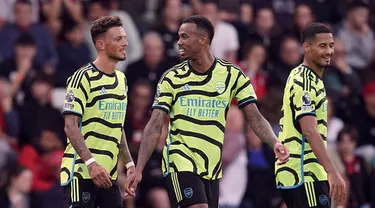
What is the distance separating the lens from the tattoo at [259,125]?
12297 millimetres

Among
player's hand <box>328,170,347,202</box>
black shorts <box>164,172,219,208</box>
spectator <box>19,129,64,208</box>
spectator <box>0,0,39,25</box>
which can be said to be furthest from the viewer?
spectator <box>0,0,39,25</box>

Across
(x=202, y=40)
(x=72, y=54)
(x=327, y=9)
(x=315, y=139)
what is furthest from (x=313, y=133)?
(x=327, y=9)

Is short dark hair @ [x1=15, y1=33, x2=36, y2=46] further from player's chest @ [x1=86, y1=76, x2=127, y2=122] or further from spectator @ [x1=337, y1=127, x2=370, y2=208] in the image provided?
player's chest @ [x1=86, y1=76, x2=127, y2=122]

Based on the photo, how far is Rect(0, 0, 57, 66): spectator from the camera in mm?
18875

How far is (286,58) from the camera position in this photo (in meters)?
20.2

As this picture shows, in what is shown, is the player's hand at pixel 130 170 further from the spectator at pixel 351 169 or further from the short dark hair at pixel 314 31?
the spectator at pixel 351 169

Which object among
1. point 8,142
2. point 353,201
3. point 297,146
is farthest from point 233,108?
point 297,146

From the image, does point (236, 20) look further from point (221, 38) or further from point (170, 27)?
point (170, 27)

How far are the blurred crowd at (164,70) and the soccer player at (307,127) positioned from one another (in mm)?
5143

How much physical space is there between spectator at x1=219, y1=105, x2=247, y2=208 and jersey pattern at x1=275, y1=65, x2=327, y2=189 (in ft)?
17.6

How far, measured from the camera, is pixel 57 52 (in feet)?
63.5

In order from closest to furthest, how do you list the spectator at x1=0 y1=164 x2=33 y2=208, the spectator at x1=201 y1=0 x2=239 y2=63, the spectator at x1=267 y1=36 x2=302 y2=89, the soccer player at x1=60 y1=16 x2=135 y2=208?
the soccer player at x1=60 y1=16 x2=135 y2=208 < the spectator at x1=0 y1=164 x2=33 y2=208 < the spectator at x1=201 y1=0 x2=239 y2=63 < the spectator at x1=267 y1=36 x2=302 y2=89

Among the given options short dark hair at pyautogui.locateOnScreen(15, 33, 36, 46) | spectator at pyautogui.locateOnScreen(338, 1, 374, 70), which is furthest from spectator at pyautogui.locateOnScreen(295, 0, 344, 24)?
short dark hair at pyautogui.locateOnScreen(15, 33, 36, 46)

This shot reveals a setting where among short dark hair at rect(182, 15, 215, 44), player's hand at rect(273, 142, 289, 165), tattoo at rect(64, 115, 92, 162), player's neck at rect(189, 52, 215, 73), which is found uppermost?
short dark hair at rect(182, 15, 215, 44)
